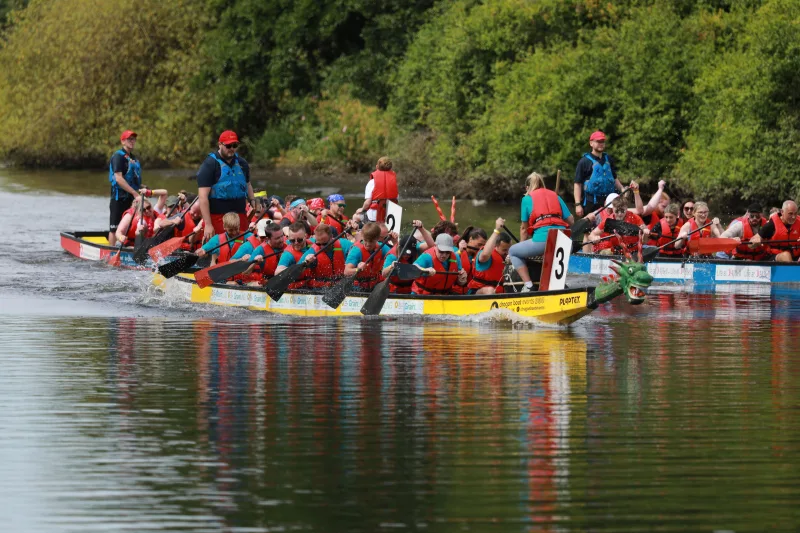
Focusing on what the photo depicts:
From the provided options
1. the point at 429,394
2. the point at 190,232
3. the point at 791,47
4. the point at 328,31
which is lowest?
the point at 429,394

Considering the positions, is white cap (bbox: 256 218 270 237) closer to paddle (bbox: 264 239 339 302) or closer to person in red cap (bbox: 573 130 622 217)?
paddle (bbox: 264 239 339 302)

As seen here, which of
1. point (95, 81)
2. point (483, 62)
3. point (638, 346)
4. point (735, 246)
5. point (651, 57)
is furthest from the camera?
point (95, 81)

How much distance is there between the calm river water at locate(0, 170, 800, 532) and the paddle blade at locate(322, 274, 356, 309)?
1.04 feet

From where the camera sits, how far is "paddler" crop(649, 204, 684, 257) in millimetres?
23234

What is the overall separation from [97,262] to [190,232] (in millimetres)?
3490

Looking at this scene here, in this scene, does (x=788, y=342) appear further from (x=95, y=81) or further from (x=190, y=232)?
(x=95, y=81)

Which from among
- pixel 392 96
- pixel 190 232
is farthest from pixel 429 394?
pixel 392 96

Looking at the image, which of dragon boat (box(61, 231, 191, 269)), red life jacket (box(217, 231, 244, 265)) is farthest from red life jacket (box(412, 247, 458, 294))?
dragon boat (box(61, 231, 191, 269))

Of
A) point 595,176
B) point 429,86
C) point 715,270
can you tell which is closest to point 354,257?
point 595,176

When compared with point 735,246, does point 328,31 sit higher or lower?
higher

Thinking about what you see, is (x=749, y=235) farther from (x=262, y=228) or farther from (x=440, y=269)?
(x=262, y=228)

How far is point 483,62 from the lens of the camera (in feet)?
138

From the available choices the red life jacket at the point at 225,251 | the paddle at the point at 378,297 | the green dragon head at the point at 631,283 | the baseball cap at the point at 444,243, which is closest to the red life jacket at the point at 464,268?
the baseball cap at the point at 444,243

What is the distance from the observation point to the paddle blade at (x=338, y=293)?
17.8 metres
